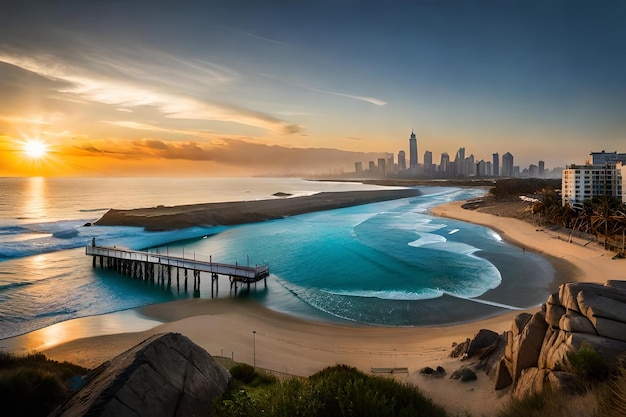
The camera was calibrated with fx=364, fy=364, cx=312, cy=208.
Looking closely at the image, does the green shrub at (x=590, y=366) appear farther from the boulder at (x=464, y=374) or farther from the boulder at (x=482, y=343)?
the boulder at (x=482, y=343)

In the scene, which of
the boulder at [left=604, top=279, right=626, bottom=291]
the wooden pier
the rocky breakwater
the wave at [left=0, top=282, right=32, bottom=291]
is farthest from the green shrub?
the wave at [left=0, top=282, right=32, bottom=291]

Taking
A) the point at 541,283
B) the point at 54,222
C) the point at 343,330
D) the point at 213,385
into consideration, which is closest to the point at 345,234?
the point at 541,283

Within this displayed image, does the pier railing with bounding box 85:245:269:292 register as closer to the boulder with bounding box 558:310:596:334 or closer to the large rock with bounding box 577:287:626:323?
the boulder with bounding box 558:310:596:334

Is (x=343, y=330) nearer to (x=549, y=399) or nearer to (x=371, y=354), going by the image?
(x=371, y=354)

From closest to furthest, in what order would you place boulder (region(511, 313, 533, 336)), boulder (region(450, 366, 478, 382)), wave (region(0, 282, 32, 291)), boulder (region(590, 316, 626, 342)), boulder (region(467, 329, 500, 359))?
boulder (region(590, 316, 626, 342))
boulder (region(511, 313, 533, 336))
boulder (region(450, 366, 478, 382))
boulder (region(467, 329, 500, 359))
wave (region(0, 282, 32, 291))

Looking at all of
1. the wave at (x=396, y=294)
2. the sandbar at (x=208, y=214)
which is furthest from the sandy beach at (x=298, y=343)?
the sandbar at (x=208, y=214)

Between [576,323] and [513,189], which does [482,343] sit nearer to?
[576,323]

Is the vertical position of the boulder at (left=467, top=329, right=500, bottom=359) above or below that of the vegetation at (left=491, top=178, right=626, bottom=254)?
below
